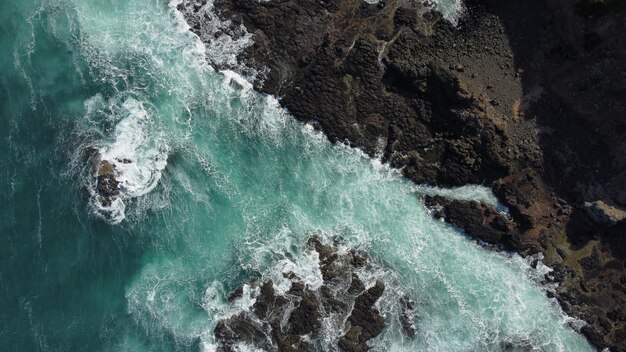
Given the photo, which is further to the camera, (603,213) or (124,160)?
(124,160)

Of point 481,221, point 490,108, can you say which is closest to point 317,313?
point 481,221

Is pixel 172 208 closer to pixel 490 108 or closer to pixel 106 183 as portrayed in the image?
pixel 106 183

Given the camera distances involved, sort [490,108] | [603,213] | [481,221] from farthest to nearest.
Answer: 1. [481,221]
2. [490,108]
3. [603,213]

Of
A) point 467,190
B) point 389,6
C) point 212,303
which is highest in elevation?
point 389,6

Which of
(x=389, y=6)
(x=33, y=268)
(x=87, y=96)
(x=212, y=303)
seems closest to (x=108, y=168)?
(x=87, y=96)

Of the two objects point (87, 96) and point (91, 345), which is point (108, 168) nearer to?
point (87, 96)

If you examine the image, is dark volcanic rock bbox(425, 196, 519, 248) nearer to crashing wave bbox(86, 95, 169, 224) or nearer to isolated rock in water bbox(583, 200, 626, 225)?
isolated rock in water bbox(583, 200, 626, 225)

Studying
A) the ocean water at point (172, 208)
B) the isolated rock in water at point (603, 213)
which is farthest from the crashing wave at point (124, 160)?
the isolated rock in water at point (603, 213)
